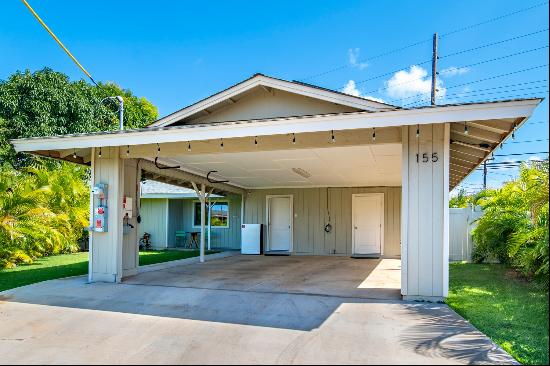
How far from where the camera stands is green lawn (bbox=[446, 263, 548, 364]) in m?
4.15

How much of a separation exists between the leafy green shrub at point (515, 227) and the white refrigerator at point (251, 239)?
708cm

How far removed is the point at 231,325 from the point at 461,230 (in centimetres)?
926

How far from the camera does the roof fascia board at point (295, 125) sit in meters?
5.42

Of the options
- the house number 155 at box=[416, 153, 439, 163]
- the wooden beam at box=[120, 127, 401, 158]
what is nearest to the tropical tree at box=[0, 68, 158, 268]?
the wooden beam at box=[120, 127, 401, 158]

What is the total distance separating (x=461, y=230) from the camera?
39.4 ft

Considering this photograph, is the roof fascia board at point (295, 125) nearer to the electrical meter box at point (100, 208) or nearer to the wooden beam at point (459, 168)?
the electrical meter box at point (100, 208)

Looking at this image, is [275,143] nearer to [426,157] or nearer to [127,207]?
[426,157]

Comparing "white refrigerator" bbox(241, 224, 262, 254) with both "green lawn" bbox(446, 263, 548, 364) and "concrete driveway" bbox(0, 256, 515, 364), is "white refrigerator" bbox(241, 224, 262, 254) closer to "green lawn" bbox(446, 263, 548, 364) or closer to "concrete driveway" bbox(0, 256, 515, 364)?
"concrete driveway" bbox(0, 256, 515, 364)

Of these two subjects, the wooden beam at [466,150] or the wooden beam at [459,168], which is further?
the wooden beam at [459,168]

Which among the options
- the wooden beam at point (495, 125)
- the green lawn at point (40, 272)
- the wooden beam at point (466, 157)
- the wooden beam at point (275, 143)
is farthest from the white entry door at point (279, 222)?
the wooden beam at point (495, 125)

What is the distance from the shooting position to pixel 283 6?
13.8 meters

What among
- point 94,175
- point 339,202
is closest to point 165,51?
point 339,202

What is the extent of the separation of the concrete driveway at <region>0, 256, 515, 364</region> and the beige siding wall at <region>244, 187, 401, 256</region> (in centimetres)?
636

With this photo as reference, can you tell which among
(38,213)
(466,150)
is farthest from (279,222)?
(466,150)
